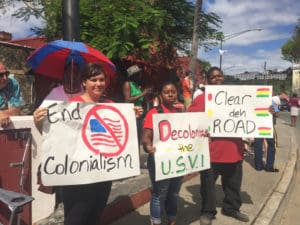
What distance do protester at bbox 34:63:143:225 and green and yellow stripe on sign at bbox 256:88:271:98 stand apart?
98.1 inches

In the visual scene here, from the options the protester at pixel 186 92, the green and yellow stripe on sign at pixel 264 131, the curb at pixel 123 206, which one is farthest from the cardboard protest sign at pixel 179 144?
the protester at pixel 186 92

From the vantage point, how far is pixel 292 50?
66812 millimetres

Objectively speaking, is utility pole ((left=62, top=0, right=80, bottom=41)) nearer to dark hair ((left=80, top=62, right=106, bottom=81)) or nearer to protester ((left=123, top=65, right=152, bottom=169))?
dark hair ((left=80, top=62, right=106, bottom=81))

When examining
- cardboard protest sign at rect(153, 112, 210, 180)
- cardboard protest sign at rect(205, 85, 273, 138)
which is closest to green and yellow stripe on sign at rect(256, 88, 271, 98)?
cardboard protest sign at rect(205, 85, 273, 138)

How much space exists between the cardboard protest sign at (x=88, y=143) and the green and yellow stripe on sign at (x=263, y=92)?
6.99 feet

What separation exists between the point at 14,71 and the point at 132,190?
16.7 ft

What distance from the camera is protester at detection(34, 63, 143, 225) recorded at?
316cm

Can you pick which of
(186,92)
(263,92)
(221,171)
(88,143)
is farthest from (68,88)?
(186,92)

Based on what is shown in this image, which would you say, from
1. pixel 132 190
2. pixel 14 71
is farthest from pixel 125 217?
pixel 14 71

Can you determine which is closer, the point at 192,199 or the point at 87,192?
the point at 87,192

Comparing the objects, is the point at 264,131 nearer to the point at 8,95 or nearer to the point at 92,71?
the point at 92,71

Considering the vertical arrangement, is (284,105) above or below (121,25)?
below

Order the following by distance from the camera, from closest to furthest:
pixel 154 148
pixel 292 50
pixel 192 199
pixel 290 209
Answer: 1. pixel 154 148
2. pixel 192 199
3. pixel 290 209
4. pixel 292 50

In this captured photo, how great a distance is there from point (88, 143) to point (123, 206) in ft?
6.33
